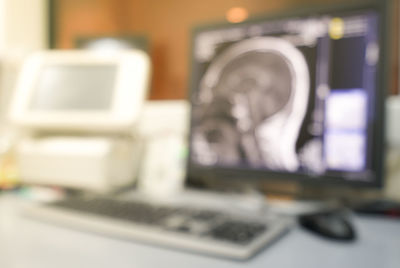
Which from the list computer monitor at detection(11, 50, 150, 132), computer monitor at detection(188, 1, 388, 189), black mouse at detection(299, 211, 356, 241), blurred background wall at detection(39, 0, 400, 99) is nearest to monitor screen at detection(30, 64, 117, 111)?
computer monitor at detection(11, 50, 150, 132)

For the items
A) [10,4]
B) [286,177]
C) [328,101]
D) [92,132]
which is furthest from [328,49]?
[10,4]

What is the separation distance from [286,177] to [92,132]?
565 mm

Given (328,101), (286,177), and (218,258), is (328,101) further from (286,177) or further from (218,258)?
(218,258)

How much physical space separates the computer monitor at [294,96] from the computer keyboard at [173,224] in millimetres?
184

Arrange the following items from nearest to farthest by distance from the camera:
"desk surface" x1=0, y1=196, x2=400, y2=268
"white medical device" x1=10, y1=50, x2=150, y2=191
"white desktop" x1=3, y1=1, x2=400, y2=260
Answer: "desk surface" x1=0, y1=196, x2=400, y2=268 < "white desktop" x1=3, y1=1, x2=400, y2=260 < "white medical device" x1=10, y1=50, x2=150, y2=191

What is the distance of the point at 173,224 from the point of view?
1.91ft

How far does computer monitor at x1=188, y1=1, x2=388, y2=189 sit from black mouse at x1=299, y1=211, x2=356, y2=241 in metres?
0.10

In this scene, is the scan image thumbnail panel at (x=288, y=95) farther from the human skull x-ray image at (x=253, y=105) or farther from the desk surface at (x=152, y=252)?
the desk surface at (x=152, y=252)

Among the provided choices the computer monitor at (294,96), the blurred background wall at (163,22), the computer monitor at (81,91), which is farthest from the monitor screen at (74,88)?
the blurred background wall at (163,22)

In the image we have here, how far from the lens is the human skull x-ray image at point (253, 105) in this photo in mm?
749

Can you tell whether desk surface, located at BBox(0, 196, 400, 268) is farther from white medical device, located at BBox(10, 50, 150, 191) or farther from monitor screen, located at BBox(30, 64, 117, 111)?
monitor screen, located at BBox(30, 64, 117, 111)

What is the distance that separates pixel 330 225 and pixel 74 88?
0.75 meters

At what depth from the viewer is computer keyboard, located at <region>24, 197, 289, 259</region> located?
0.50 metres

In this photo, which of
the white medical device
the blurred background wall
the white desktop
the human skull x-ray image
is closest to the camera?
the white desktop
